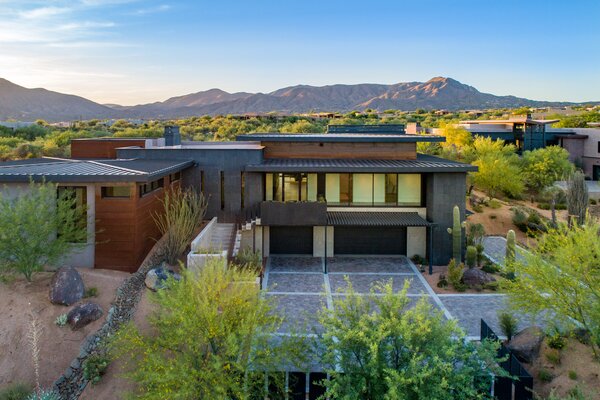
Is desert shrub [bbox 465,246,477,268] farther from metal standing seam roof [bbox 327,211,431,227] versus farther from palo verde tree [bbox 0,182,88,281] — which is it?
palo verde tree [bbox 0,182,88,281]

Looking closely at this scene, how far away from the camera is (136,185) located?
1653 centimetres

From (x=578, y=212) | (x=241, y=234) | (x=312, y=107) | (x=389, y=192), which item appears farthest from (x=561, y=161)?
(x=312, y=107)

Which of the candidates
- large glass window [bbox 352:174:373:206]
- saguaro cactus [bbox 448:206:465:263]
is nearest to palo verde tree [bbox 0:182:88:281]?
large glass window [bbox 352:174:373:206]

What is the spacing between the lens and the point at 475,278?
18328 mm

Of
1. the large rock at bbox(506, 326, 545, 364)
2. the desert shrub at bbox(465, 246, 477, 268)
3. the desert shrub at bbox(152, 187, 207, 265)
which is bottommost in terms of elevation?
the large rock at bbox(506, 326, 545, 364)

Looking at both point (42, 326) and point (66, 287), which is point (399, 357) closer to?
point (42, 326)

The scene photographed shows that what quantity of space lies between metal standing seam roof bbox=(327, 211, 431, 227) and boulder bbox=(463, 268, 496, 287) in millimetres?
2773

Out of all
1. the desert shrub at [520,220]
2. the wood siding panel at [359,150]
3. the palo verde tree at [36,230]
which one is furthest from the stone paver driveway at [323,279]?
the desert shrub at [520,220]

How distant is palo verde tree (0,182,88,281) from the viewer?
14.1 m

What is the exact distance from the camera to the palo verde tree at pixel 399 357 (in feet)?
27.3

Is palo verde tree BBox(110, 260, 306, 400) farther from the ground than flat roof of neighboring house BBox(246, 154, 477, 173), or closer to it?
closer to it

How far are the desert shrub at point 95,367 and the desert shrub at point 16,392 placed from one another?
1.41 meters

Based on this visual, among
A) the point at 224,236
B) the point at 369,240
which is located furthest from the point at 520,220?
the point at 224,236

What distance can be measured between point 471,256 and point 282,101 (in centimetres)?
15968
